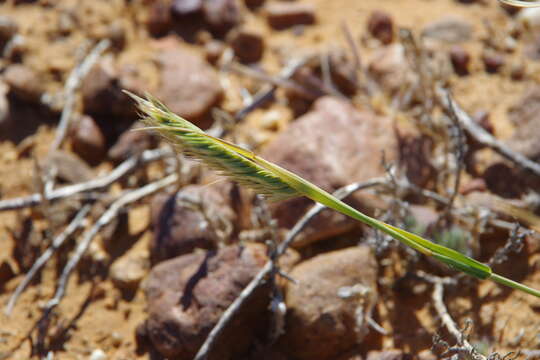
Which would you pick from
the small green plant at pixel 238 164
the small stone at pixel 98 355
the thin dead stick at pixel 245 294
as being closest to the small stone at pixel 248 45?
the thin dead stick at pixel 245 294

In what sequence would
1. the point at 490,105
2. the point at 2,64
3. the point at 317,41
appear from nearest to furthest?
the point at 490,105 → the point at 2,64 → the point at 317,41

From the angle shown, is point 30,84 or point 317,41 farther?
point 317,41

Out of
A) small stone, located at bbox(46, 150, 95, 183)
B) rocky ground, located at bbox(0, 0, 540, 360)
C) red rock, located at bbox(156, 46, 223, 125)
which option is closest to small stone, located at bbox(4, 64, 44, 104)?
rocky ground, located at bbox(0, 0, 540, 360)

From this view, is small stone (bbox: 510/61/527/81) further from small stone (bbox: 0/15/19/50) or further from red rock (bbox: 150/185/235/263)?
small stone (bbox: 0/15/19/50)

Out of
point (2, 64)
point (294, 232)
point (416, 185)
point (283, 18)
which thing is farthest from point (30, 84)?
point (416, 185)

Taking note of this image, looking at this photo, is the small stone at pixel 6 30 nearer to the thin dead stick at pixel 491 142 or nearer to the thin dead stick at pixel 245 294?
the thin dead stick at pixel 245 294

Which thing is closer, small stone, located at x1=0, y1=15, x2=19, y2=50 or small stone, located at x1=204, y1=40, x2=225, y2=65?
small stone, located at x1=0, y1=15, x2=19, y2=50

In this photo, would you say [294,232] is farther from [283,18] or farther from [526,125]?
[283,18]
